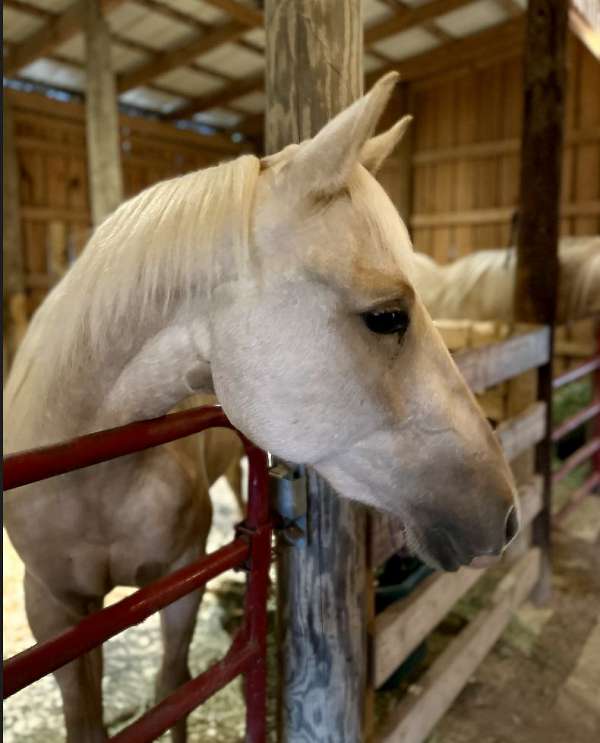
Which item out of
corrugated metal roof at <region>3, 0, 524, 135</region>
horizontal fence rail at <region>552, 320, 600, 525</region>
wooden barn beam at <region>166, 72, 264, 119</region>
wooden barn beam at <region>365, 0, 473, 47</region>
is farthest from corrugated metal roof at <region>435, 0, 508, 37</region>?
horizontal fence rail at <region>552, 320, 600, 525</region>

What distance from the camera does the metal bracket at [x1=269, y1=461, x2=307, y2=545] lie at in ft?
3.88

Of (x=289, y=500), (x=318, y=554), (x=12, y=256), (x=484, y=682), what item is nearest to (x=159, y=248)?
(x=289, y=500)

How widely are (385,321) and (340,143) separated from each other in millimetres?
270

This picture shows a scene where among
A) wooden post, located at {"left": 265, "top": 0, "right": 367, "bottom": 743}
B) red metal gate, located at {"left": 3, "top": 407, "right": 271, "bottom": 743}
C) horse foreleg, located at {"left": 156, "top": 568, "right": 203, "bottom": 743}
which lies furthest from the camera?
horse foreleg, located at {"left": 156, "top": 568, "right": 203, "bottom": 743}

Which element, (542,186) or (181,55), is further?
(181,55)

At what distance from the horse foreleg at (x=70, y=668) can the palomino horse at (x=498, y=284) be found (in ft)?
9.60

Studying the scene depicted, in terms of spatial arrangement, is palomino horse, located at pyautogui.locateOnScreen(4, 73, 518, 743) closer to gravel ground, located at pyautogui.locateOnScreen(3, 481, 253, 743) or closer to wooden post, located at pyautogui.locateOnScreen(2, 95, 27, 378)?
gravel ground, located at pyautogui.locateOnScreen(3, 481, 253, 743)

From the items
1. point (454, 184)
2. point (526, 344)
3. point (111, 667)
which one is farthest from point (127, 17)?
point (111, 667)

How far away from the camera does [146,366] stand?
1.02 m

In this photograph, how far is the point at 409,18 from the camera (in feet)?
19.6

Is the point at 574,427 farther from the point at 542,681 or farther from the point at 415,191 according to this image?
the point at 415,191

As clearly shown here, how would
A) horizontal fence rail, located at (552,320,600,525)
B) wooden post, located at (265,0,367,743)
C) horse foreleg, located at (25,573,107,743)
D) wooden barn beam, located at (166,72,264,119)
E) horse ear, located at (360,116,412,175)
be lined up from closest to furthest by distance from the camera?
horse ear, located at (360,116,412,175)
wooden post, located at (265,0,367,743)
horse foreleg, located at (25,573,107,743)
horizontal fence rail, located at (552,320,600,525)
wooden barn beam, located at (166,72,264,119)

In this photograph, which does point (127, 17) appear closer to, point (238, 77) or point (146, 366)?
point (238, 77)

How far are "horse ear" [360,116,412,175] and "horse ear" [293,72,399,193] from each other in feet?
0.59
